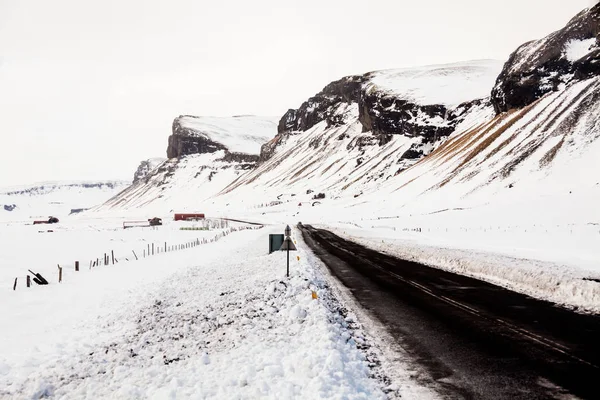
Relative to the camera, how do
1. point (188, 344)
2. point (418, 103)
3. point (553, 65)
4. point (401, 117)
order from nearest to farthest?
point (188, 344) → point (553, 65) → point (418, 103) → point (401, 117)

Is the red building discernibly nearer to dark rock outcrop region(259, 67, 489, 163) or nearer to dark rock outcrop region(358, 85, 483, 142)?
dark rock outcrop region(259, 67, 489, 163)

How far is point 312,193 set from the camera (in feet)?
461

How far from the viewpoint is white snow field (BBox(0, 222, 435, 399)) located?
22.7ft

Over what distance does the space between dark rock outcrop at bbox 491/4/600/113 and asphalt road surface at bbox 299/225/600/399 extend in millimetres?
88761

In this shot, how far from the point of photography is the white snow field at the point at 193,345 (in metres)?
6.92

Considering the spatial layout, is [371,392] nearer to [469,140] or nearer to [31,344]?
[31,344]

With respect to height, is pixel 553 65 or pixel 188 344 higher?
pixel 553 65

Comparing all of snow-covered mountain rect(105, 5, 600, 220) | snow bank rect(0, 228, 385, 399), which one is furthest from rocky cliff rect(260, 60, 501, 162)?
snow bank rect(0, 228, 385, 399)

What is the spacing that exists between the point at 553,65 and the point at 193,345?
363 feet

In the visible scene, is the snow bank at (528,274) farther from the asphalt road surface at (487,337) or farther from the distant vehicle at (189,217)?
the distant vehicle at (189,217)

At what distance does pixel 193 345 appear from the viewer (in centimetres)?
938

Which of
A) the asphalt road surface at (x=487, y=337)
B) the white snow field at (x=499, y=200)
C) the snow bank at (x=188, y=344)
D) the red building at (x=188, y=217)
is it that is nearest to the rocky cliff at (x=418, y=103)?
the white snow field at (x=499, y=200)

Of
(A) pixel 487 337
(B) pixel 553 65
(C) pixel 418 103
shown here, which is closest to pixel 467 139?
(B) pixel 553 65

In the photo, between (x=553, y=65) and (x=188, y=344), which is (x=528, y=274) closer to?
(x=188, y=344)
